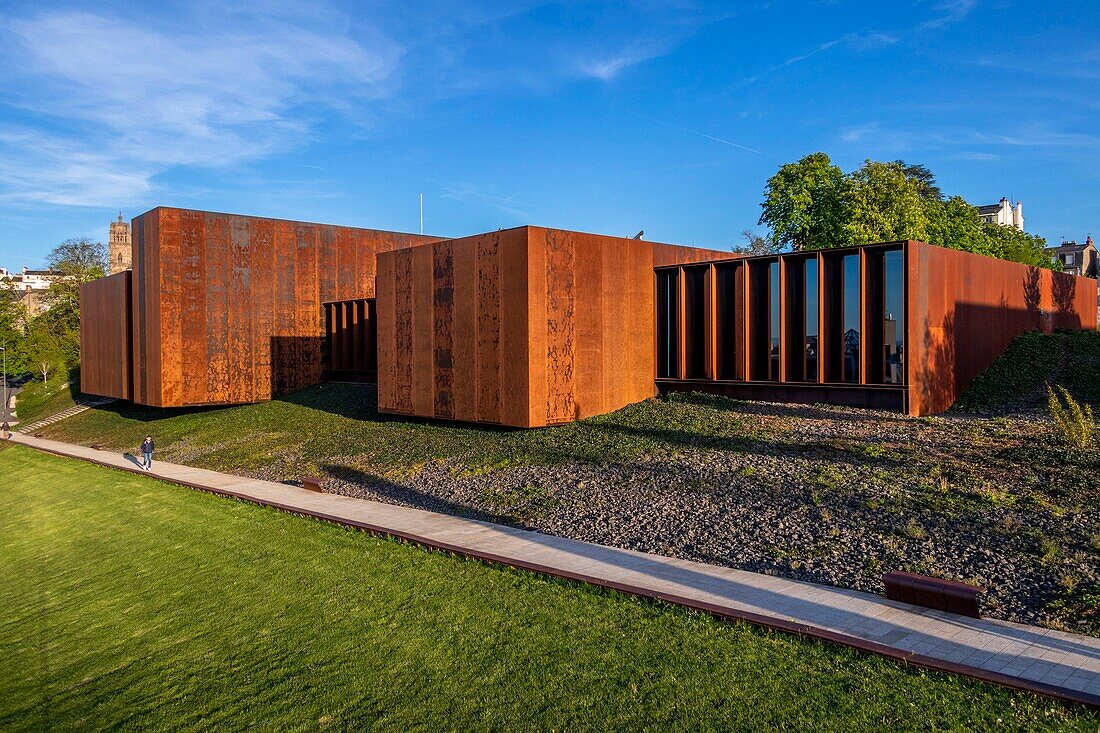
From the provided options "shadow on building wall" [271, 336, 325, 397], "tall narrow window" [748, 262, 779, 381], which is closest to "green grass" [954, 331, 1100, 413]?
"tall narrow window" [748, 262, 779, 381]

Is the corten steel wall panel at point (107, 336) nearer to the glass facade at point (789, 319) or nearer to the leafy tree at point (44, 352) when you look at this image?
the leafy tree at point (44, 352)

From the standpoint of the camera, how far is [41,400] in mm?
54250

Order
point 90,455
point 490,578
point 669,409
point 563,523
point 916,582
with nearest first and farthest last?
point 916,582
point 490,578
point 563,523
point 669,409
point 90,455

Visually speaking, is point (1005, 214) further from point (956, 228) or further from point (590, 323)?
point (590, 323)

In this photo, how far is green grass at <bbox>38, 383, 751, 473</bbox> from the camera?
56.1 feet

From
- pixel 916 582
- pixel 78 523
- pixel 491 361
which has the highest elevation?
pixel 491 361

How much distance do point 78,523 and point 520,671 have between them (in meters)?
14.5

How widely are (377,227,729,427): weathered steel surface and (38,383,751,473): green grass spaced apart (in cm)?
79

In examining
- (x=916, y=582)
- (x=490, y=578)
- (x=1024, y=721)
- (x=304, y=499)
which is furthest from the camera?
(x=304, y=499)

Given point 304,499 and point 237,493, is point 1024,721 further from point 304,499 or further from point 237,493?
point 237,493

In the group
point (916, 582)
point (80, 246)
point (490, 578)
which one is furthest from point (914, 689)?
point (80, 246)

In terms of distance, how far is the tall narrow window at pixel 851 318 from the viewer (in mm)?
18219

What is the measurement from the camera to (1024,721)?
530 centimetres

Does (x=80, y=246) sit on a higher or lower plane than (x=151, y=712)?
higher
